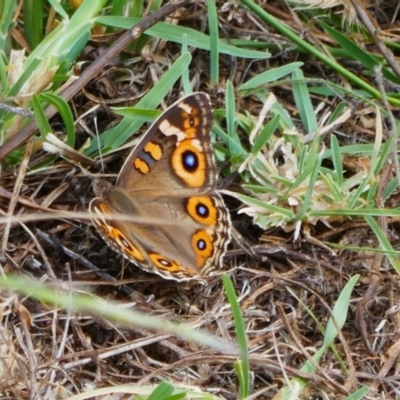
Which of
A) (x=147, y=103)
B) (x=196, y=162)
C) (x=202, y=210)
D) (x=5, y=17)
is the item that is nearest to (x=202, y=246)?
(x=202, y=210)

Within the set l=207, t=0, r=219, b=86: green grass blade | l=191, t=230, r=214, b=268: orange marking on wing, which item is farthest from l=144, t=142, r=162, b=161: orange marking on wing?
l=207, t=0, r=219, b=86: green grass blade

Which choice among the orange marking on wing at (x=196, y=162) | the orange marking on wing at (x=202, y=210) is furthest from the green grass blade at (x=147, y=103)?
the orange marking on wing at (x=202, y=210)

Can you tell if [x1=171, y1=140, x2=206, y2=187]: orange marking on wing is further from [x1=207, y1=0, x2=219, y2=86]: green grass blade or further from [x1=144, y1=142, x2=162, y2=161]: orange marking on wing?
[x1=207, y1=0, x2=219, y2=86]: green grass blade

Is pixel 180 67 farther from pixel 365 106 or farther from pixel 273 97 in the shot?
pixel 365 106

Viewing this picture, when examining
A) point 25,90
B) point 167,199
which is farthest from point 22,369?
point 25,90

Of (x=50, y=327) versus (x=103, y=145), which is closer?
(x=50, y=327)

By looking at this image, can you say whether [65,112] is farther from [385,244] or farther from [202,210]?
[385,244]

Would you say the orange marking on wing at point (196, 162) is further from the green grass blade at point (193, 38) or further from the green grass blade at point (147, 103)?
the green grass blade at point (193, 38)

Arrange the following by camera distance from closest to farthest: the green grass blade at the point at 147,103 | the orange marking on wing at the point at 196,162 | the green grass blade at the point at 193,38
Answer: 1. the orange marking on wing at the point at 196,162
2. the green grass blade at the point at 147,103
3. the green grass blade at the point at 193,38
